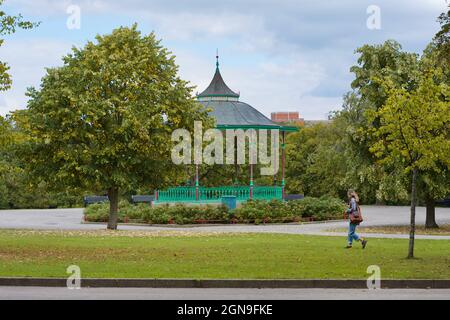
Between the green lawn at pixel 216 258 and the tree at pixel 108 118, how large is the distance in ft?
25.1

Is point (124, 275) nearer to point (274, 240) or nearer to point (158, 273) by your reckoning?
point (158, 273)

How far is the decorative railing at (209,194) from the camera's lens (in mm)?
45312

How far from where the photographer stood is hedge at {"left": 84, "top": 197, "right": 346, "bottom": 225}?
41531 mm

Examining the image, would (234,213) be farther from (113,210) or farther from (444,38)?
(444,38)

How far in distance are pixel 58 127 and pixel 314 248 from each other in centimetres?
1537

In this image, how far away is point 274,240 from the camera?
26.8 m

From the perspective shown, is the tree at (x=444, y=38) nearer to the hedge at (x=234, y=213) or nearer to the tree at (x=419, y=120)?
the tree at (x=419, y=120)
